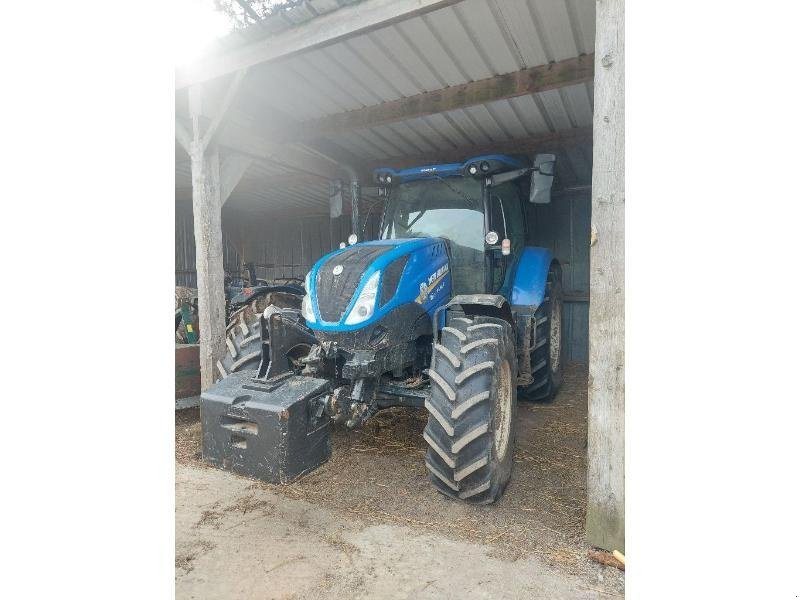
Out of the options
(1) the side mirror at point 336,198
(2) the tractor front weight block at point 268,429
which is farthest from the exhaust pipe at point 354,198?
(2) the tractor front weight block at point 268,429

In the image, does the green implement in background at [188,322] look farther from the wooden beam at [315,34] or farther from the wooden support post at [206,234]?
the wooden beam at [315,34]

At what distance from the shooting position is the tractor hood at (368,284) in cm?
310

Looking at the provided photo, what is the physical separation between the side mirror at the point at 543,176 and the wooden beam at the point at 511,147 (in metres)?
2.16

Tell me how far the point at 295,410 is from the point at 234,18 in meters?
2.93

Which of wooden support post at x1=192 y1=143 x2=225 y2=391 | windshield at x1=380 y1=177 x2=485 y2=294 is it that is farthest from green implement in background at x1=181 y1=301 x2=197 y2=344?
windshield at x1=380 y1=177 x2=485 y2=294

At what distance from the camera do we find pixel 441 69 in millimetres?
4156

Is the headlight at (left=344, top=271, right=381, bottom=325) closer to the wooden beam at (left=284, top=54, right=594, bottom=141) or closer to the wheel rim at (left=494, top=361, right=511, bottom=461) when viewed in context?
the wheel rim at (left=494, top=361, right=511, bottom=461)

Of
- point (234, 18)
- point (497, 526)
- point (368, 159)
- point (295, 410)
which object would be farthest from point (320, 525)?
point (368, 159)

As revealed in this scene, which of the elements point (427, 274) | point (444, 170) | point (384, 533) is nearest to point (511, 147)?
point (444, 170)

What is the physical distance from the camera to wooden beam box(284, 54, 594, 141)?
3.97m

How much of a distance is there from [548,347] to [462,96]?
2565 millimetres

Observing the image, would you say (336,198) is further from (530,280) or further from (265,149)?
(530,280)

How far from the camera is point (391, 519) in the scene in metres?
2.69
